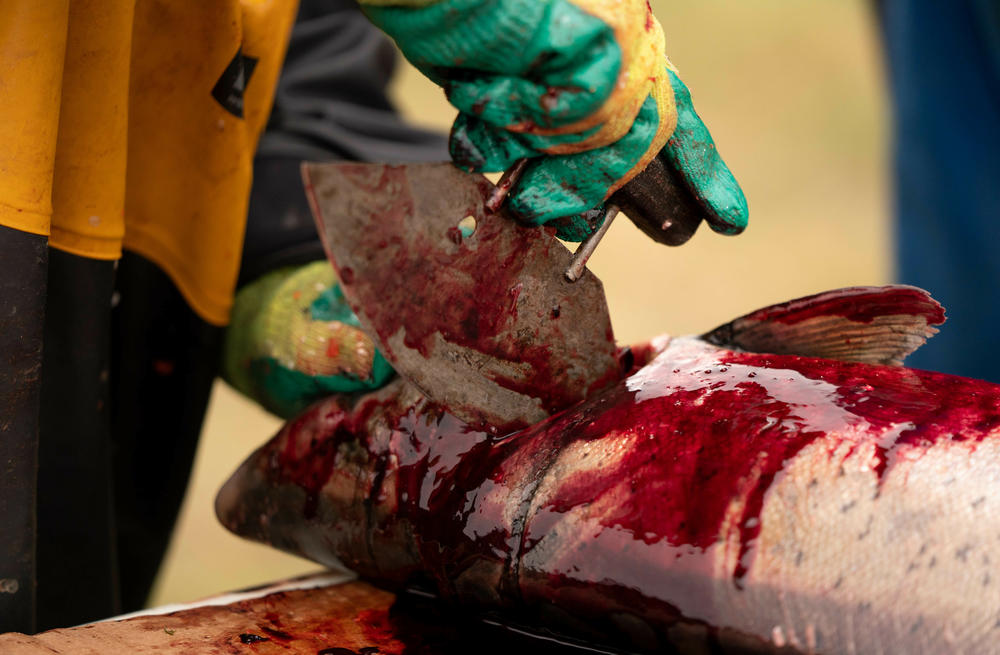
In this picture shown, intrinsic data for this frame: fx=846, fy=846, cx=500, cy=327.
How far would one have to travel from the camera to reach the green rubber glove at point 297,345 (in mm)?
1499

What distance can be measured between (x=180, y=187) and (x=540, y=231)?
31.6 inches

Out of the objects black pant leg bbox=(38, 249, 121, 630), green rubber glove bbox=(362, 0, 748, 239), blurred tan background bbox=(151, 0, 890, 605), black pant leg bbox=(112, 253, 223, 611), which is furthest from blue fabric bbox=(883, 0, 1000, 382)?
black pant leg bbox=(38, 249, 121, 630)

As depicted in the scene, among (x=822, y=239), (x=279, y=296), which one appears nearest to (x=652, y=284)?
(x=822, y=239)

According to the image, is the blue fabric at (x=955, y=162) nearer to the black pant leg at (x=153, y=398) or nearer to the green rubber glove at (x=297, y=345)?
the green rubber glove at (x=297, y=345)

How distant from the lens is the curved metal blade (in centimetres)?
106

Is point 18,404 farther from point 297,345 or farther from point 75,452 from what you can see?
point 297,345

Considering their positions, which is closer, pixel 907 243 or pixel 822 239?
pixel 907 243

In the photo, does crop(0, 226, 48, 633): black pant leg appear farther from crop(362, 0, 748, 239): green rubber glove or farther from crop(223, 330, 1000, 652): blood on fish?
crop(362, 0, 748, 239): green rubber glove

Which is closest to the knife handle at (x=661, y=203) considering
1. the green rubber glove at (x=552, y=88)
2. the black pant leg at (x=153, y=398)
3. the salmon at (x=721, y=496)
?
the green rubber glove at (x=552, y=88)

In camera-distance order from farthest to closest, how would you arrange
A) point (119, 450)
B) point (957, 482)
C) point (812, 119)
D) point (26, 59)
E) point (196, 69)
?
1. point (812, 119)
2. point (119, 450)
3. point (196, 69)
4. point (26, 59)
5. point (957, 482)

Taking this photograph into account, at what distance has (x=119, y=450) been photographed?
72.3 inches

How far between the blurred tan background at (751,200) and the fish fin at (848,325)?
136 inches

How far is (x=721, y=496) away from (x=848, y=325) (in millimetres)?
441

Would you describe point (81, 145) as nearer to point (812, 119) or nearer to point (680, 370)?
point (680, 370)
